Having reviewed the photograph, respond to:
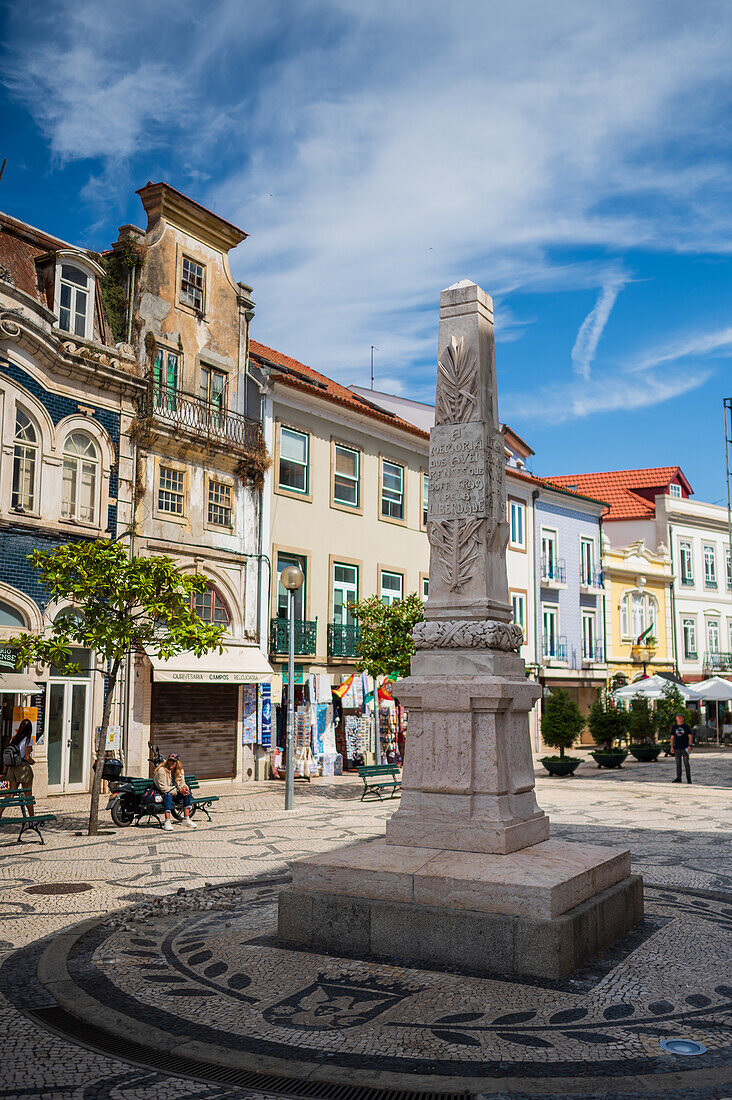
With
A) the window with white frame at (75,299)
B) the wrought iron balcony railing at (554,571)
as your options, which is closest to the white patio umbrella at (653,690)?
the wrought iron balcony railing at (554,571)

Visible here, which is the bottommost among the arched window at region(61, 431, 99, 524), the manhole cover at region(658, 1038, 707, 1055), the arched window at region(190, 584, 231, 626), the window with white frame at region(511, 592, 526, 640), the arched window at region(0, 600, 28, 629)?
the manhole cover at region(658, 1038, 707, 1055)

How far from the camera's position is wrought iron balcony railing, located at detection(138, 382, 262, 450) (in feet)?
67.6

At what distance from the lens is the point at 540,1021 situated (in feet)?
18.2

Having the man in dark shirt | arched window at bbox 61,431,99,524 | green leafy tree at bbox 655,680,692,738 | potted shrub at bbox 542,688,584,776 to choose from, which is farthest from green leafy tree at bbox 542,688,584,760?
arched window at bbox 61,431,99,524

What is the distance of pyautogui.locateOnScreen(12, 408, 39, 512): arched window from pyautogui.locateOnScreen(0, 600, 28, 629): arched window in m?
1.83

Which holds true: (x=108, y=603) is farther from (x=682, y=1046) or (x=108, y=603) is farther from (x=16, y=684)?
(x=682, y=1046)

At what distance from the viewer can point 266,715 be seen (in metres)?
23.1

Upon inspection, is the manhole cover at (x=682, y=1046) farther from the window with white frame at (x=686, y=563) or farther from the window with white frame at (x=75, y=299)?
the window with white frame at (x=686, y=563)

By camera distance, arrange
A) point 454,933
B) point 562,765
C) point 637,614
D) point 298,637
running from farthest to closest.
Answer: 1. point 637,614
2. point 562,765
3. point 298,637
4. point 454,933

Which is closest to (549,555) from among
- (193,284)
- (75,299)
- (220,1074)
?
(193,284)

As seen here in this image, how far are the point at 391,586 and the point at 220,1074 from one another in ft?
77.8

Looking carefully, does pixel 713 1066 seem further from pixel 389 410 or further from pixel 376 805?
pixel 389 410

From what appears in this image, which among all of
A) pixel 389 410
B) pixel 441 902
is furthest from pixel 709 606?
pixel 441 902

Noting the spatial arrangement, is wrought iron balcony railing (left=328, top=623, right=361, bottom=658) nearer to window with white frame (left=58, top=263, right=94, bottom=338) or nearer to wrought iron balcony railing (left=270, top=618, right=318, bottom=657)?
wrought iron balcony railing (left=270, top=618, right=318, bottom=657)
